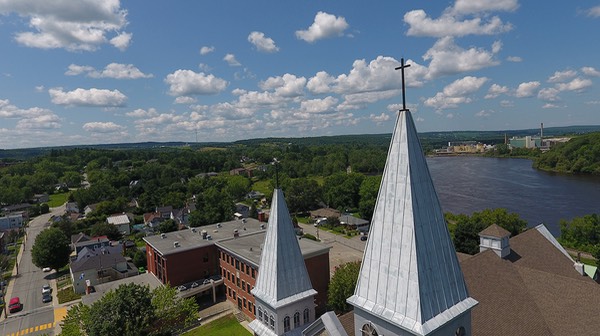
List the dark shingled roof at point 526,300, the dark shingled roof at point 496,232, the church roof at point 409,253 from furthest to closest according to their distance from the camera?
the dark shingled roof at point 496,232 → the dark shingled roof at point 526,300 → the church roof at point 409,253

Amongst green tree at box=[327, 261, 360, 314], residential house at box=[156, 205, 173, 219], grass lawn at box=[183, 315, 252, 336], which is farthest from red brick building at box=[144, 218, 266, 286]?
residential house at box=[156, 205, 173, 219]

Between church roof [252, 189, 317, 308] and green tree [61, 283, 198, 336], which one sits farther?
green tree [61, 283, 198, 336]

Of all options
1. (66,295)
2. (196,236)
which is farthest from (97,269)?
(196,236)

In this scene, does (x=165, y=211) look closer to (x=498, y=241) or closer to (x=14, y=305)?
(x=14, y=305)

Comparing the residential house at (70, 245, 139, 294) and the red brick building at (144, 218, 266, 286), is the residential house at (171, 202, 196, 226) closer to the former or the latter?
the residential house at (70, 245, 139, 294)

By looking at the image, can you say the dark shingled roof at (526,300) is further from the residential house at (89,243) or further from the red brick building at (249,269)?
the residential house at (89,243)

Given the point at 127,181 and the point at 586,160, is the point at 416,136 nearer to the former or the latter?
the point at 127,181

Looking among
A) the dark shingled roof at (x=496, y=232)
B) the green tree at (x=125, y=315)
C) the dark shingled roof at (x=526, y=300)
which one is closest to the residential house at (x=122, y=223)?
the green tree at (x=125, y=315)
